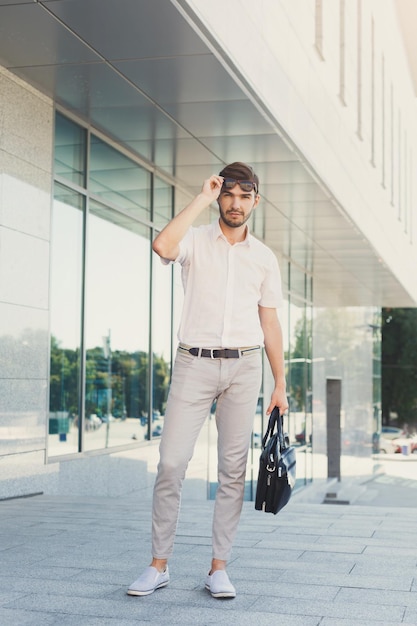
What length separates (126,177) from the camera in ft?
41.9

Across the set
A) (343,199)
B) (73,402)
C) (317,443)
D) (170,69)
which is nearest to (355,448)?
(317,443)

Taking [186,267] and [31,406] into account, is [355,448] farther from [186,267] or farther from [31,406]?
[186,267]

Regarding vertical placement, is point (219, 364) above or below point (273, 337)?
below

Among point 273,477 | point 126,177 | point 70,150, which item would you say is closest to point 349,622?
point 273,477

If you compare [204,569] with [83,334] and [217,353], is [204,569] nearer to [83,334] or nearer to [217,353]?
[217,353]

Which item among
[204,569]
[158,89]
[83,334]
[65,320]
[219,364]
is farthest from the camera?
[83,334]

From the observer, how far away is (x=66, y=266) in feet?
35.6

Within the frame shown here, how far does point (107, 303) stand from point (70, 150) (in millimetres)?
2042

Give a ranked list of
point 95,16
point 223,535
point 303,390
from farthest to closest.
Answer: point 303,390
point 95,16
point 223,535

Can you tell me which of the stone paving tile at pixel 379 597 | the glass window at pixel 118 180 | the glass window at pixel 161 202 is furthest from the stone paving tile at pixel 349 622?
the glass window at pixel 161 202

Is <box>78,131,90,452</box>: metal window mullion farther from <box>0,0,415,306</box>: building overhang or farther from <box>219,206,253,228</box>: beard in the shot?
<box>219,206,253,228</box>: beard

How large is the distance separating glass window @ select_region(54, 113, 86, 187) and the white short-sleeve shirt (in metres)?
6.05

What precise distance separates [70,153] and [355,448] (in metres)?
23.9

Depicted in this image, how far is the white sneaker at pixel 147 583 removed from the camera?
462cm
